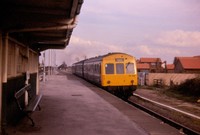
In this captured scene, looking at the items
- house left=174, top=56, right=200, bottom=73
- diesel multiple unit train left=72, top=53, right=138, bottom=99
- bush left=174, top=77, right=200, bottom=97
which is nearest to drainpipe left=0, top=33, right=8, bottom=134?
diesel multiple unit train left=72, top=53, right=138, bottom=99

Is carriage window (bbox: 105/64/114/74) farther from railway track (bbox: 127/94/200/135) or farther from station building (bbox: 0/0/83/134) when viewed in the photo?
station building (bbox: 0/0/83/134)

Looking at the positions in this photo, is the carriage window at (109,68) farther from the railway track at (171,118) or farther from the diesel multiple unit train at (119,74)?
the railway track at (171,118)

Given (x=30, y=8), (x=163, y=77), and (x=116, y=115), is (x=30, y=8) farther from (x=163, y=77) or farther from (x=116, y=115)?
(x=163, y=77)

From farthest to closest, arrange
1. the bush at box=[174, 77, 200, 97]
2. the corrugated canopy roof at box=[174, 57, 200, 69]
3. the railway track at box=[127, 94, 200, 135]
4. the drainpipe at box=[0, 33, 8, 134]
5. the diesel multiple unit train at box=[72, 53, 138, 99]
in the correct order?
the corrugated canopy roof at box=[174, 57, 200, 69] < the bush at box=[174, 77, 200, 97] < the diesel multiple unit train at box=[72, 53, 138, 99] < the railway track at box=[127, 94, 200, 135] < the drainpipe at box=[0, 33, 8, 134]

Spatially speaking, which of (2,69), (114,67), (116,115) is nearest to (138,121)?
(116,115)

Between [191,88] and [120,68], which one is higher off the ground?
[120,68]

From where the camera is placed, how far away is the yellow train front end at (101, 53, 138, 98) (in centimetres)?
2320

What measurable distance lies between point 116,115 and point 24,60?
3669 millimetres

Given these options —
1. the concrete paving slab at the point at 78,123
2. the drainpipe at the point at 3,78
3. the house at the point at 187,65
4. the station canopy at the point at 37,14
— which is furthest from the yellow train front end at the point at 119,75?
the house at the point at 187,65

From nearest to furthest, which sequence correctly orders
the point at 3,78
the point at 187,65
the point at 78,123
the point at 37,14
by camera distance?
1. the point at 3,78
2. the point at 37,14
3. the point at 78,123
4. the point at 187,65

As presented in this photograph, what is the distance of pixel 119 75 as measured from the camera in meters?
23.2

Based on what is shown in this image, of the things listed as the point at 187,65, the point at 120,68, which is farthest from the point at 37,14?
the point at 187,65

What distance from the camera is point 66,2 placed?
24.2 ft

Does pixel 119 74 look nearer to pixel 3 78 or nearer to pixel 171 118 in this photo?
pixel 171 118
